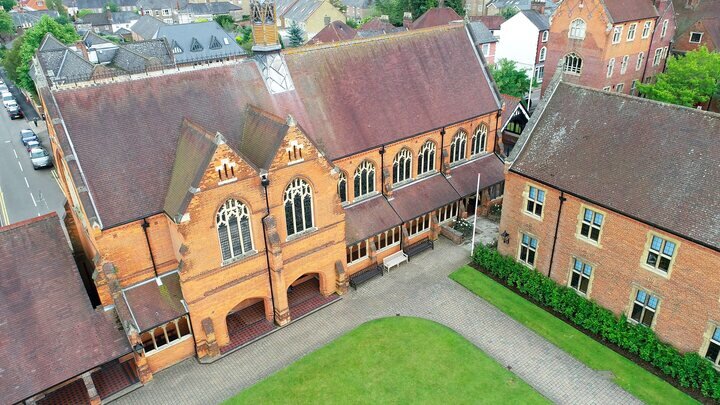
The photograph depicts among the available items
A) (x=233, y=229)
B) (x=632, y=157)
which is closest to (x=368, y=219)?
(x=233, y=229)

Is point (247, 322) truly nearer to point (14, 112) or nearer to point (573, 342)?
point (573, 342)

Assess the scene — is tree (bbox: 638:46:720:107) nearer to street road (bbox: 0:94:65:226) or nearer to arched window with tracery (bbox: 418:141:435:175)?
arched window with tracery (bbox: 418:141:435:175)

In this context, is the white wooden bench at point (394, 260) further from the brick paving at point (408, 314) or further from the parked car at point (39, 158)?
the parked car at point (39, 158)

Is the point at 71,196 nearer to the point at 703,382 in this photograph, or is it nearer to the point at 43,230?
the point at 43,230

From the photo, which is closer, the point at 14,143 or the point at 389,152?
the point at 389,152

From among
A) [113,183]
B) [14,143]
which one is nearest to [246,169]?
[113,183]

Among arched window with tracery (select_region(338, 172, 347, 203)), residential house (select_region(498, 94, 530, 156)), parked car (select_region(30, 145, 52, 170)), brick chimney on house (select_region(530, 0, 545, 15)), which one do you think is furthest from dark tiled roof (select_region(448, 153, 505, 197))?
brick chimney on house (select_region(530, 0, 545, 15))
